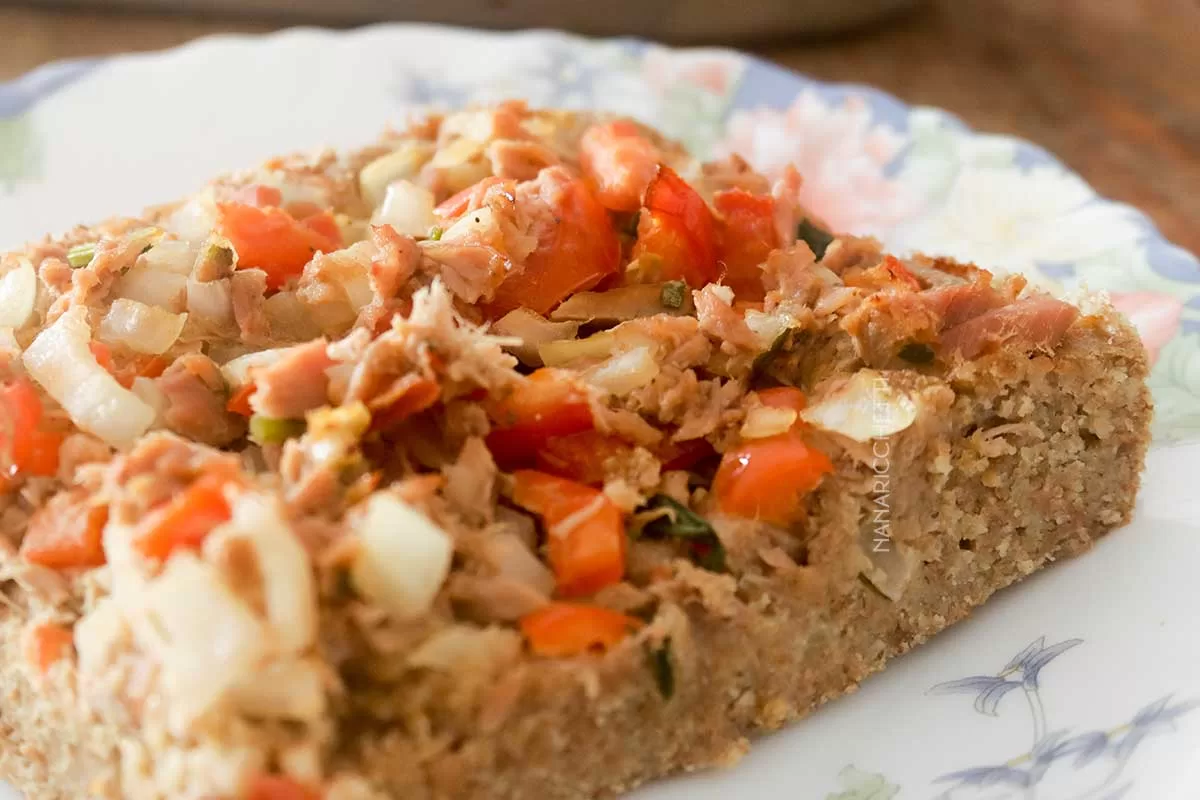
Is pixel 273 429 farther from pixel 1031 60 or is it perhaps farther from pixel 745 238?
pixel 1031 60

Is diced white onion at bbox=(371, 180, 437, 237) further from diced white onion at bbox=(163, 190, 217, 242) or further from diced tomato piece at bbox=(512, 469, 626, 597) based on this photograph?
diced tomato piece at bbox=(512, 469, 626, 597)

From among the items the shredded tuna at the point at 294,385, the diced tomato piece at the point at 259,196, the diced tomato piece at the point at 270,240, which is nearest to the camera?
the shredded tuna at the point at 294,385

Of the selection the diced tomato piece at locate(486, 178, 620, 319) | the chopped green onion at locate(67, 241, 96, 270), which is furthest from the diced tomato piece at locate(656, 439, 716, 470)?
the chopped green onion at locate(67, 241, 96, 270)

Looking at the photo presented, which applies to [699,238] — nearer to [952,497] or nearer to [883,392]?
[883,392]

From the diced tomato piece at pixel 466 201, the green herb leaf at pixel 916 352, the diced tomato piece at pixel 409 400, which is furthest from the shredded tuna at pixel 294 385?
the green herb leaf at pixel 916 352

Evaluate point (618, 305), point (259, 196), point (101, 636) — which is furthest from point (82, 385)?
point (618, 305)

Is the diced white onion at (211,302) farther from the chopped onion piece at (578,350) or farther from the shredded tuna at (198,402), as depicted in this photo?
the chopped onion piece at (578,350)
